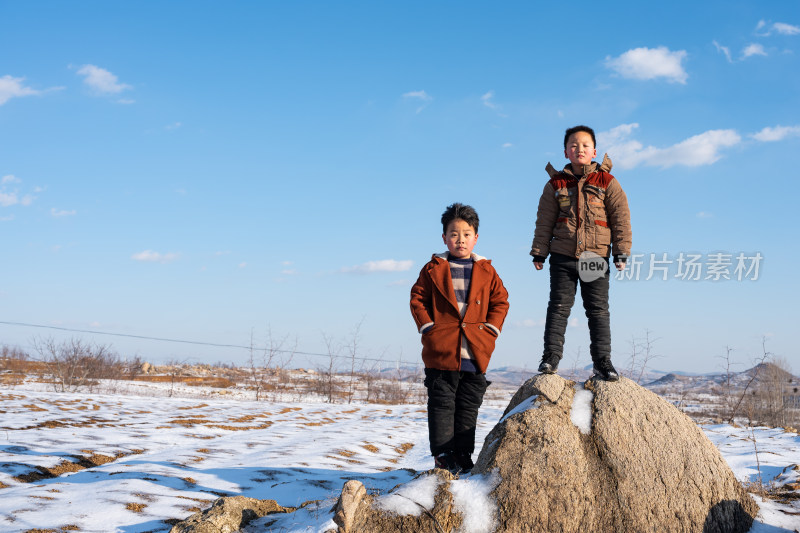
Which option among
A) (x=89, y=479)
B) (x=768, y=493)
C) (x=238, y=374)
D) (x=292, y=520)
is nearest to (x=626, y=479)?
(x=768, y=493)

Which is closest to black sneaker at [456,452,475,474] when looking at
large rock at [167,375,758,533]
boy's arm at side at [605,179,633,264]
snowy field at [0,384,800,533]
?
large rock at [167,375,758,533]

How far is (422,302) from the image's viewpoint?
3826 mm

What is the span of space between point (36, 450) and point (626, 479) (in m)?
5.56

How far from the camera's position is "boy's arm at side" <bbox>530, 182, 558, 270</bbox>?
396 cm

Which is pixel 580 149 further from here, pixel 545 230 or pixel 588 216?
pixel 545 230

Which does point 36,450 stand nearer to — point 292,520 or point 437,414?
point 292,520

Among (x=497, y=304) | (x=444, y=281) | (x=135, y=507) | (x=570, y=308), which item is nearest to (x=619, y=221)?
(x=570, y=308)

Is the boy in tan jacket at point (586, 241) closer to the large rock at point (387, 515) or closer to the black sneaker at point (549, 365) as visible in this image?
the black sneaker at point (549, 365)

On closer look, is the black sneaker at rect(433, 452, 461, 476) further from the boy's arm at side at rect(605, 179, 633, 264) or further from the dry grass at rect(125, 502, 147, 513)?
the dry grass at rect(125, 502, 147, 513)

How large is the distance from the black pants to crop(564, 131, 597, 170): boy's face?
1.74 m

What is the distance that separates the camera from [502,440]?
A: 10.1 feet

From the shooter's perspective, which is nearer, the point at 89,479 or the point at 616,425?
the point at 616,425

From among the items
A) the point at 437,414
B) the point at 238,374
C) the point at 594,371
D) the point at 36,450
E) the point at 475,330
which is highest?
the point at 475,330

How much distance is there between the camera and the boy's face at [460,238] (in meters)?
3.83
